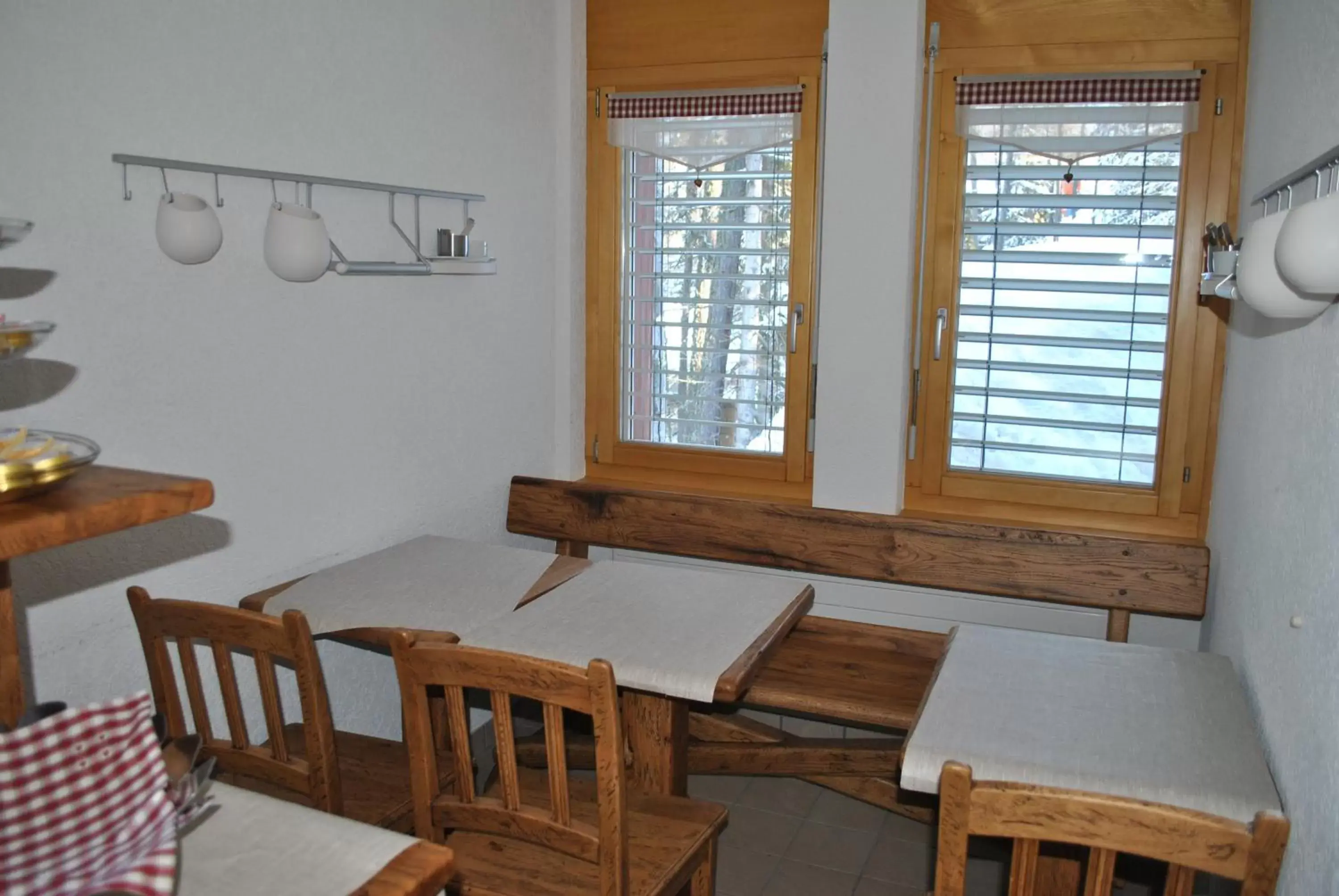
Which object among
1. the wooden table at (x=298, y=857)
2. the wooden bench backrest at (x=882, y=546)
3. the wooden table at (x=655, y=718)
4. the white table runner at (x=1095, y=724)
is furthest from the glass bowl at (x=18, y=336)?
the wooden bench backrest at (x=882, y=546)

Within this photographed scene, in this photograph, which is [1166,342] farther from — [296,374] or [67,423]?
[67,423]

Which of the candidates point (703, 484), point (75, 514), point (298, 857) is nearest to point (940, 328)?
point (703, 484)

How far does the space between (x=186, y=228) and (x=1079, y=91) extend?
2.29 meters

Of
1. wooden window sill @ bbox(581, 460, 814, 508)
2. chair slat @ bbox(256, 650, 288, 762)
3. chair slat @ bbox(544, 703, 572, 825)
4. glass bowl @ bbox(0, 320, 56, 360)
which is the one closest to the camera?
glass bowl @ bbox(0, 320, 56, 360)

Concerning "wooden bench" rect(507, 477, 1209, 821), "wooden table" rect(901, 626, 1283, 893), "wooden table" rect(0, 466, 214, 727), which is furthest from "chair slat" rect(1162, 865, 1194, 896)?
"wooden table" rect(0, 466, 214, 727)

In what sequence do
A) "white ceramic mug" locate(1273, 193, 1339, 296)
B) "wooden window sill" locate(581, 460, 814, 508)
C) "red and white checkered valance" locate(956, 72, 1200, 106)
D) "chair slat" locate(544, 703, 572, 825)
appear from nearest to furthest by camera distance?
"white ceramic mug" locate(1273, 193, 1339, 296) < "chair slat" locate(544, 703, 572, 825) < "red and white checkered valance" locate(956, 72, 1200, 106) < "wooden window sill" locate(581, 460, 814, 508)

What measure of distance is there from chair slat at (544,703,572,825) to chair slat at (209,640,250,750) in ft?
1.89

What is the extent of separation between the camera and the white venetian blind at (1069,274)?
296 centimetres

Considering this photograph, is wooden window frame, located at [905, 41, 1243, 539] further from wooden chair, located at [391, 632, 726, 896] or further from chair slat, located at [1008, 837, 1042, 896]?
chair slat, located at [1008, 837, 1042, 896]

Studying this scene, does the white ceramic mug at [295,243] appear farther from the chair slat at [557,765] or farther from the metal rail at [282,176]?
the chair slat at [557,765]

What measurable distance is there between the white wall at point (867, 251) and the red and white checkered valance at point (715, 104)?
8.8 inches

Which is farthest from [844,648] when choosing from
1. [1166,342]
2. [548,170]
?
[548,170]

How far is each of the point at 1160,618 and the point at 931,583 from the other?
2.13ft

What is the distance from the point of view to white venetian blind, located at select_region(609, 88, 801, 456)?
339 cm
